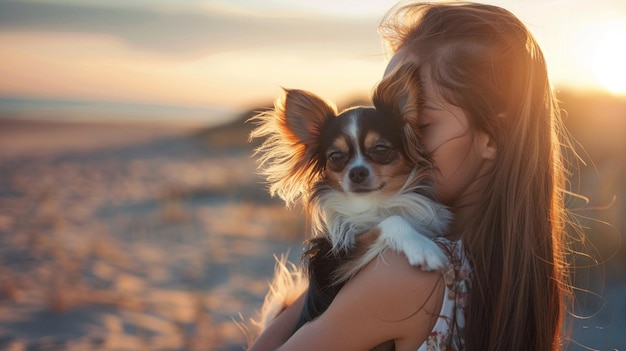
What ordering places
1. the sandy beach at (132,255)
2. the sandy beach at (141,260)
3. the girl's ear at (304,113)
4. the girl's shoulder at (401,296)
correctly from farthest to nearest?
1. the sandy beach at (132,255)
2. the sandy beach at (141,260)
3. the girl's ear at (304,113)
4. the girl's shoulder at (401,296)

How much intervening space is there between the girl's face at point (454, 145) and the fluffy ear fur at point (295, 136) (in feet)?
1.85

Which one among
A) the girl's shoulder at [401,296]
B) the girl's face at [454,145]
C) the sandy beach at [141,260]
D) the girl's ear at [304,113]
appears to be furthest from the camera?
the sandy beach at [141,260]

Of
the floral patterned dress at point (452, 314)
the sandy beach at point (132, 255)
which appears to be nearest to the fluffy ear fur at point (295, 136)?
the floral patterned dress at point (452, 314)

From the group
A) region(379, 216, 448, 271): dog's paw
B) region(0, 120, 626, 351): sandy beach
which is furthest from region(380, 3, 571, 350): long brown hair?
region(0, 120, 626, 351): sandy beach

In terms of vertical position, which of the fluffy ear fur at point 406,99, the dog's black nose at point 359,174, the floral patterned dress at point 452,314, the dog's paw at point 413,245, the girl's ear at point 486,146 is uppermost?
the fluffy ear fur at point 406,99

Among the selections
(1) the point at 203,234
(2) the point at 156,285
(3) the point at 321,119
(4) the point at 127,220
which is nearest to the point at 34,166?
(4) the point at 127,220

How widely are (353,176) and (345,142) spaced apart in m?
0.16

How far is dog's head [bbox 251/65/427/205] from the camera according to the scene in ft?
8.41

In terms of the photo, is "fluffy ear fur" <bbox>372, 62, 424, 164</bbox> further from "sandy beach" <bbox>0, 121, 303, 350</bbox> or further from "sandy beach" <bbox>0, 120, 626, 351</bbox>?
"sandy beach" <bbox>0, 121, 303, 350</bbox>

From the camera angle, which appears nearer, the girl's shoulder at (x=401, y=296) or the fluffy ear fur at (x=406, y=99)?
the girl's shoulder at (x=401, y=296)

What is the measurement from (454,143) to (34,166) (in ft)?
47.7

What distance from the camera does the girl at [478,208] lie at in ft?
7.09

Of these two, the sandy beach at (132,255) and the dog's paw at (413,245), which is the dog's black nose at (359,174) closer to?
the dog's paw at (413,245)

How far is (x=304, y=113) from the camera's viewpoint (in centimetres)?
292
